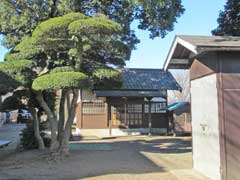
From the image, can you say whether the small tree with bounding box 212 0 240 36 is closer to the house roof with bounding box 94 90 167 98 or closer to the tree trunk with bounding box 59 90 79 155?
the house roof with bounding box 94 90 167 98

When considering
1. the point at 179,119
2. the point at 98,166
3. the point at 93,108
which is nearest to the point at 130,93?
the point at 93,108

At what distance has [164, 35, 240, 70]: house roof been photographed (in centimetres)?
820

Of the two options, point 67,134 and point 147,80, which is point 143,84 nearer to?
point 147,80

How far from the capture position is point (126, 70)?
27.2m

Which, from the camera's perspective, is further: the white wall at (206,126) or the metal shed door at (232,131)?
the white wall at (206,126)

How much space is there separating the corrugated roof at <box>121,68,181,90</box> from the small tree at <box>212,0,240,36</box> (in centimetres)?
687

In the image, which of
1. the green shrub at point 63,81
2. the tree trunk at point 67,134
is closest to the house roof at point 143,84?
the tree trunk at point 67,134

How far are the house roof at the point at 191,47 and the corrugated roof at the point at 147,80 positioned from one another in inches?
523

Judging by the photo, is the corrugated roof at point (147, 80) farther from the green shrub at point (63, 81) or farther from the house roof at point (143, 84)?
the green shrub at point (63, 81)

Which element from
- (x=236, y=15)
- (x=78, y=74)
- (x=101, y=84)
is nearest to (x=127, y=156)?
(x=101, y=84)

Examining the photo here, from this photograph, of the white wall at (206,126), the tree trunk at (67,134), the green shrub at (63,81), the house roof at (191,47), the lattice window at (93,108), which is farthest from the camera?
the lattice window at (93,108)

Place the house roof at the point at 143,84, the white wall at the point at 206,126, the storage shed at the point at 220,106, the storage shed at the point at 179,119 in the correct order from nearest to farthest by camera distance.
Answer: the storage shed at the point at 220,106, the white wall at the point at 206,126, the storage shed at the point at 179,119, the house roof at the point at 143,84

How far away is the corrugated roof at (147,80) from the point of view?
24.9 metres

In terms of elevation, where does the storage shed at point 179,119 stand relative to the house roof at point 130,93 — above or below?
below
